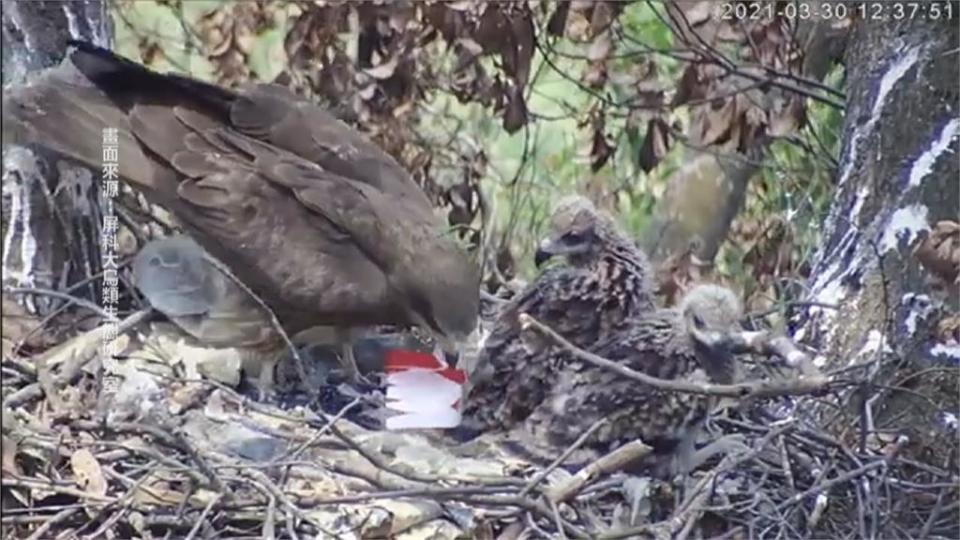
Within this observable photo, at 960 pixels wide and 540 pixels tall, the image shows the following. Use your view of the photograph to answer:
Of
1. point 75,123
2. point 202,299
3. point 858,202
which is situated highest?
point 75,123

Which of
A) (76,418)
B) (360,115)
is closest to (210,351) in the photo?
(76,418)

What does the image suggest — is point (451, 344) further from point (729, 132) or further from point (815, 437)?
point (729, 132)

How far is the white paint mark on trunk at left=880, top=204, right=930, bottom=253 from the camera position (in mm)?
2098

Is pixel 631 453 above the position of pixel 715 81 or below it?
below

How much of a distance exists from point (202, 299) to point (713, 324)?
0.56 m

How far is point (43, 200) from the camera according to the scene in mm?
2205

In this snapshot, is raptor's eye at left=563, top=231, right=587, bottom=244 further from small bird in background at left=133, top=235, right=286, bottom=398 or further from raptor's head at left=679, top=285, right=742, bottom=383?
small bird in background at left=133, top=235, right=286, bottom=398

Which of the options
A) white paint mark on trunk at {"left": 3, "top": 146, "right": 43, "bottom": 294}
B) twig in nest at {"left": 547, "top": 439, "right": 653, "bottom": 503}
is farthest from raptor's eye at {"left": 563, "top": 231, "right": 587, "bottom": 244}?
white paint mark on trunk at {"left": 3, "top": 146, "right": 43, "bottom": 294}

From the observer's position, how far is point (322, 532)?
1800 mm

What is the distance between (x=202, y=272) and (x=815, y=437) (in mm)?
697

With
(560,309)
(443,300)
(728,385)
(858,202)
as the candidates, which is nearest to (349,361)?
(443,300)

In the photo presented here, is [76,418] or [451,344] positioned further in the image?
[451,344]

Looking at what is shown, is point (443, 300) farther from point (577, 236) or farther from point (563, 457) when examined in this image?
point (563, 457)

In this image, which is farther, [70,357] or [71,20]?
[71,20]
